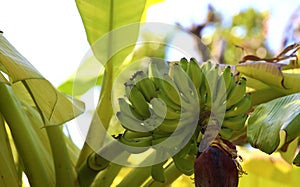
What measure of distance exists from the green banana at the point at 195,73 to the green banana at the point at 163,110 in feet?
0.14

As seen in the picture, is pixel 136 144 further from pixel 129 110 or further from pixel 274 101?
pixel 274 101

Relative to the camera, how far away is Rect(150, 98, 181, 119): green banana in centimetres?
54

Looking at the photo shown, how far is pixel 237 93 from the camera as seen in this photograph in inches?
22.0

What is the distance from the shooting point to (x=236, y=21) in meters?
2.20

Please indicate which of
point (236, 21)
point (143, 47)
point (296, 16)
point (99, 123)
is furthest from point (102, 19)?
point (236, 21)

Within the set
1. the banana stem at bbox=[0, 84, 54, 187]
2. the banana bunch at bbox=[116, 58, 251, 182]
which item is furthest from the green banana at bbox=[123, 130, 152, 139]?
the banana stem at bbox=[0, 84, 54, 187]

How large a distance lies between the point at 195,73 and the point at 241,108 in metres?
0.06

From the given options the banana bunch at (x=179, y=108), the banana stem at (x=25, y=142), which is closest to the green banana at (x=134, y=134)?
the banana bunch at (x=179, y=108)

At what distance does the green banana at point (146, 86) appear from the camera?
57 cm

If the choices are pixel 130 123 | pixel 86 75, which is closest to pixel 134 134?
pixel 130 123

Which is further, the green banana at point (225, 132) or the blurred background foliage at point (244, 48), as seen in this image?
the blurred background foliage at point (244, 48)

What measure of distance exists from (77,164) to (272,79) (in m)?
0.24

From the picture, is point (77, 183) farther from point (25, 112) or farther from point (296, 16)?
point (296, 16)

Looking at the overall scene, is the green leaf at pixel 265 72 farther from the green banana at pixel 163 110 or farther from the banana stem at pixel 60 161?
the banana stem at pixel 60 161
